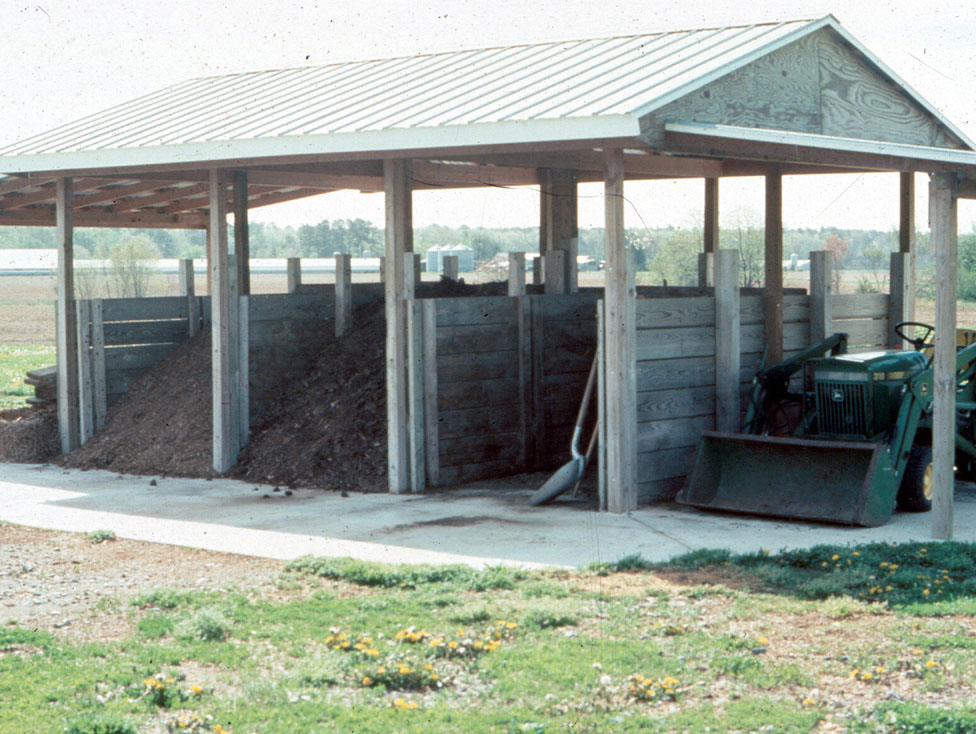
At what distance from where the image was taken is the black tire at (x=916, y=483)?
967 centimetres

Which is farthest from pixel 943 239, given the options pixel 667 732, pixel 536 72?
pixel 667 732

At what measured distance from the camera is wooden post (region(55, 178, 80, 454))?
43.9 feet

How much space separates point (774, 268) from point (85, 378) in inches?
274

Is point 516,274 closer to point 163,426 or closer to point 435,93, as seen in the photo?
point 435,93

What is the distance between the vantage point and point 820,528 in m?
9.11

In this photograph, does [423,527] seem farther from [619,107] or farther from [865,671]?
[865,671]

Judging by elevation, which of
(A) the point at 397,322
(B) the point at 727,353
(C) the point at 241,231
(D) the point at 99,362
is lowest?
(D) the point at 99,362

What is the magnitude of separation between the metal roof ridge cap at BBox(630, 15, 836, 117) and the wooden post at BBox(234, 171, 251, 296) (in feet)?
16.2

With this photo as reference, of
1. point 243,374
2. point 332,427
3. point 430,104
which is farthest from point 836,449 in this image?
point 243,374

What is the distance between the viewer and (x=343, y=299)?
13.2 m

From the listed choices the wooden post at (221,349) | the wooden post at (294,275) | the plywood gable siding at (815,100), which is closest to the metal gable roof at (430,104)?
A: the plywood gable siding at (815,100)

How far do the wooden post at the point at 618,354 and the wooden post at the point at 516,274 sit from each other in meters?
2.12

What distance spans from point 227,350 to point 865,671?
25.4 ft

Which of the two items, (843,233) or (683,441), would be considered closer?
(683,441)
